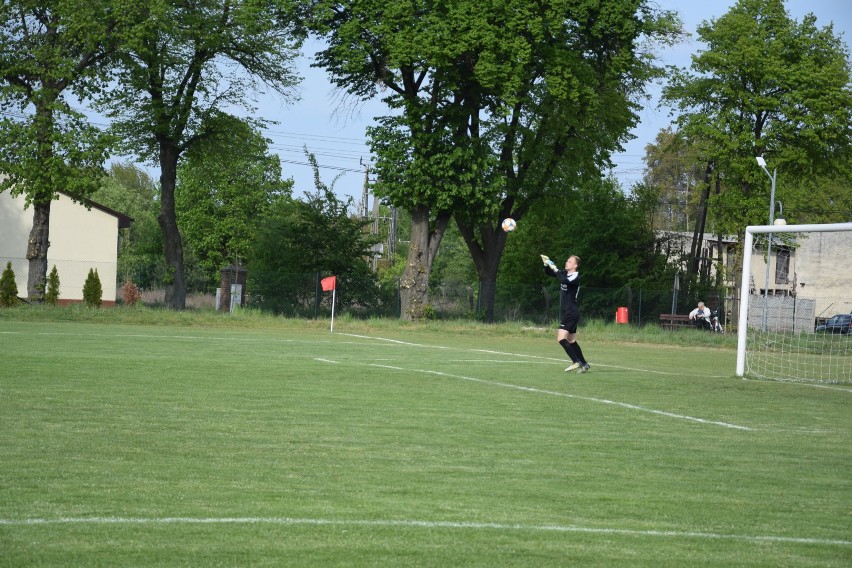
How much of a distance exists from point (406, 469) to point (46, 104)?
35722 mm

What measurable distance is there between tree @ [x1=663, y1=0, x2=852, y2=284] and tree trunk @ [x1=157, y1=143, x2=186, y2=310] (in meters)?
26.0

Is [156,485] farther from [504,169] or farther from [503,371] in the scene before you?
[504,169]

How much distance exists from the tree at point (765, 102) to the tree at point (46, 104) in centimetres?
2912

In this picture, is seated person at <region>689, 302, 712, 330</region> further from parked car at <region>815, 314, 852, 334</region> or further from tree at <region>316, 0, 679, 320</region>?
parked car at <region>815, 314, 852, 334</region>

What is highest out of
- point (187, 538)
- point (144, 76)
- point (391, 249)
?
point (144, 76)

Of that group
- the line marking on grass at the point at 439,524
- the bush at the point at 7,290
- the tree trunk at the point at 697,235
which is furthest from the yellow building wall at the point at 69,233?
the line marking on grass at the point at 439,524

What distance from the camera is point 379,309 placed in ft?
159

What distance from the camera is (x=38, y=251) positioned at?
4106cm

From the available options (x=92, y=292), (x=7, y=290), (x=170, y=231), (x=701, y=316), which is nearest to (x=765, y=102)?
(x=701, y=316)

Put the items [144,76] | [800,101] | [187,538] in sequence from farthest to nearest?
[800,101] < [144,76] < [187,538]

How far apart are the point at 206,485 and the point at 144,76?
39238 mm

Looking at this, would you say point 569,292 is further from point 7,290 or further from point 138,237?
point 138,237

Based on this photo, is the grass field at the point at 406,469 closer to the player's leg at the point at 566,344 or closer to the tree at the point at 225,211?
the player's leg at the point at 566,344

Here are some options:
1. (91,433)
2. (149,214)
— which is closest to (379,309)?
(91,433)
